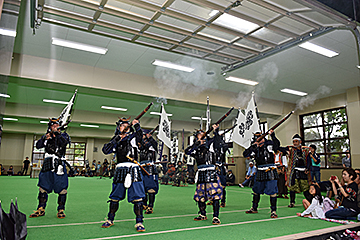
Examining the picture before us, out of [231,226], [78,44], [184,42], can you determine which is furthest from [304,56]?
[78,44]

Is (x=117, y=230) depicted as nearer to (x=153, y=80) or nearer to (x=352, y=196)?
(x=352, y=196)

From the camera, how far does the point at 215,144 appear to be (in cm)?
451

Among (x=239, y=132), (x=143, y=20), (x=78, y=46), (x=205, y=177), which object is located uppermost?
(x=78, y=46)

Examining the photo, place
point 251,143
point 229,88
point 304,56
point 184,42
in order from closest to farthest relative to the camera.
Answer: point 184,42
point 251,143
point 304,56
point 229,88

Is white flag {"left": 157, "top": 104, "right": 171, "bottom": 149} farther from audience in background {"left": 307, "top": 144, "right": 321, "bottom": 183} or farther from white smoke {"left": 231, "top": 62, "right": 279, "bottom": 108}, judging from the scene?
audience in background {"left": 307, "top": 144, "right": 321, "bottom": 183}

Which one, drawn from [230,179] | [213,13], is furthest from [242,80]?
[230,179]

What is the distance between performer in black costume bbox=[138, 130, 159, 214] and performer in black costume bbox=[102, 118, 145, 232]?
3.62ft

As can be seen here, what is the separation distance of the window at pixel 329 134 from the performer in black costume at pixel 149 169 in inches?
310

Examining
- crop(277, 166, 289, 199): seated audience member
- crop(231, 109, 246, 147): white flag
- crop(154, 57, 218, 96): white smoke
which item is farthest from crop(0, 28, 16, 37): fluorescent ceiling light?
crop(277, 166, 289, 199): seated audience member

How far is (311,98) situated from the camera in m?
10.3

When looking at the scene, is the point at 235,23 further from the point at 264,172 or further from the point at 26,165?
the point at 26,165

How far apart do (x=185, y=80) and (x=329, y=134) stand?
639cm

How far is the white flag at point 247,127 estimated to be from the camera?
5.59 metres

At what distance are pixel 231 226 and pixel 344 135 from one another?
8243mm
